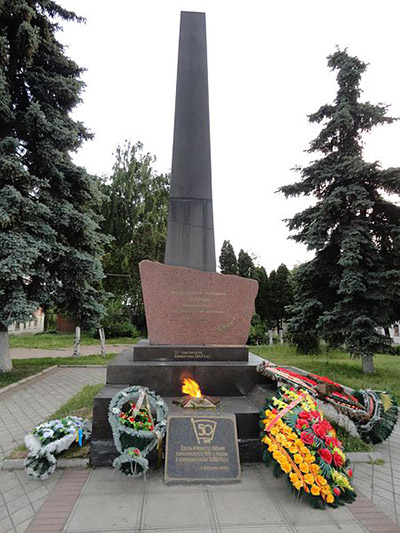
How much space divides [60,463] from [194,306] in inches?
97.1

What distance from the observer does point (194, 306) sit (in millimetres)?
4910

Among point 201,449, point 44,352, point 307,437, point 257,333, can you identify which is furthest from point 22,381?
point 257,333

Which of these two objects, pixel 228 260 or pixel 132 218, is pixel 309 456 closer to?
pixel 132 218

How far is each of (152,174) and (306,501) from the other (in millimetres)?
21411

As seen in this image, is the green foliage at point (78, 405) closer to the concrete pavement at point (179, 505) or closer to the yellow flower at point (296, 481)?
the concrete pavement at point (179, 505)

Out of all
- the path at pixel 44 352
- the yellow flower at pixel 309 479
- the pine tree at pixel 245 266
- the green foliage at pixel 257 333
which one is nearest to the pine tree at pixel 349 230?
the yellow flower at pixel 309 479

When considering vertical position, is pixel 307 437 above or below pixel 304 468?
above

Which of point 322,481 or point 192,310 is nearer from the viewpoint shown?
point 322,481

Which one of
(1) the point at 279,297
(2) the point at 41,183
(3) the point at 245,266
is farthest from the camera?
(3) the point at 245,266

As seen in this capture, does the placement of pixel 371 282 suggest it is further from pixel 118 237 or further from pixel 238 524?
pixel 118 237

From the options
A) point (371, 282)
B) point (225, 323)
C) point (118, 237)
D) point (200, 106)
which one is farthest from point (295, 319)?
point (118, 237)

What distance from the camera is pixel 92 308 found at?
8.92 m

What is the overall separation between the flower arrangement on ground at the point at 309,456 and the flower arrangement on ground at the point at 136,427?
3.29ft

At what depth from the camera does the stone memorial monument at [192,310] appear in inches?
149
